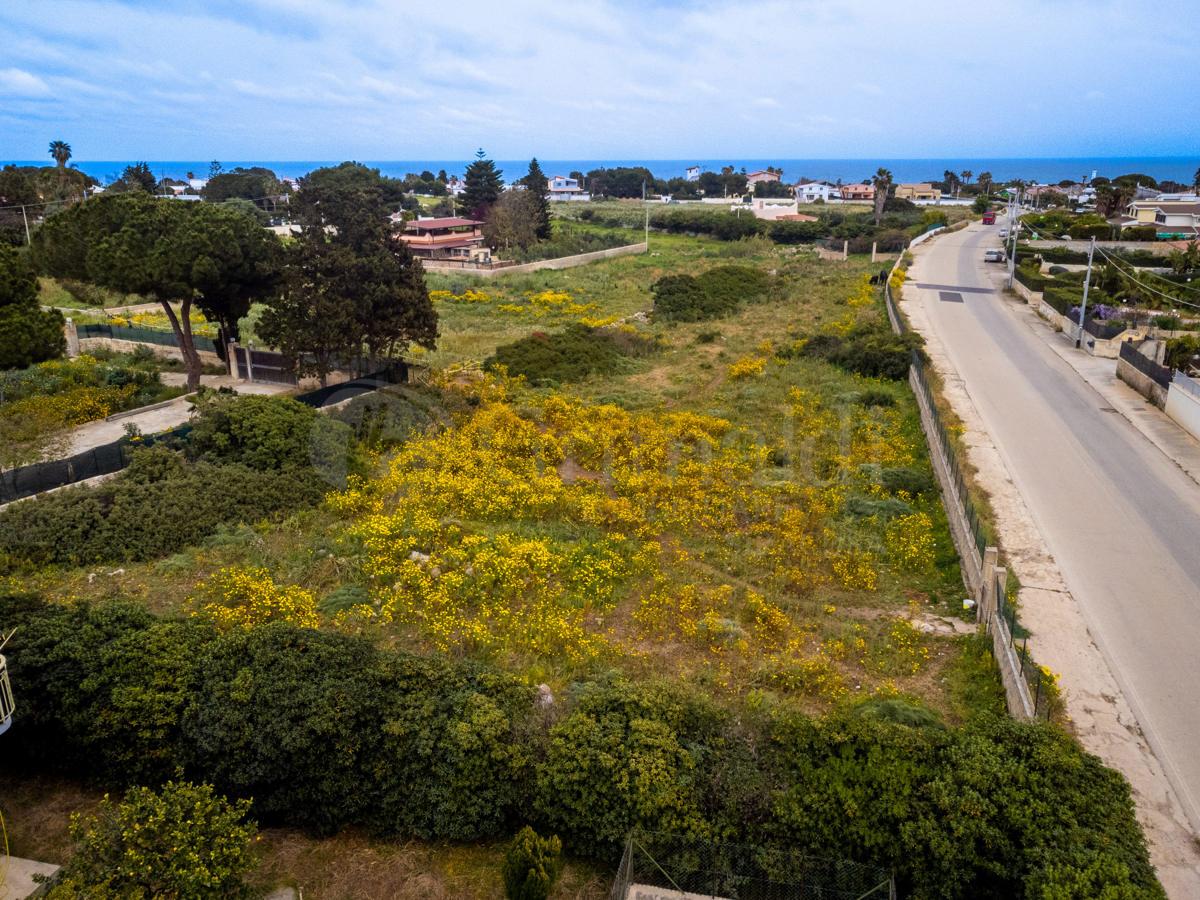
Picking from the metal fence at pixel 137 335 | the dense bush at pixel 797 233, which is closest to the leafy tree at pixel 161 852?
the metal fence at pixel 137 335

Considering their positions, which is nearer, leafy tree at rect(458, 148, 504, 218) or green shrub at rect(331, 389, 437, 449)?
green shrub at rect(331, 389, 437, 449)

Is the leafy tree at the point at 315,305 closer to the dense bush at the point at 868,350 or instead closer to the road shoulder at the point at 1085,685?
the dense bush at the point at 868,350

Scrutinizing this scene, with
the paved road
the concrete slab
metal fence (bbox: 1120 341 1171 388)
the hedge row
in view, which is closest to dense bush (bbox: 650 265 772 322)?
the paved road

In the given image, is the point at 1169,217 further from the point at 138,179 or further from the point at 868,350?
the point at 138,179

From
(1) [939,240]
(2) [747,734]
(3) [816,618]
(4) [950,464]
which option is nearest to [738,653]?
(3) [816,618]

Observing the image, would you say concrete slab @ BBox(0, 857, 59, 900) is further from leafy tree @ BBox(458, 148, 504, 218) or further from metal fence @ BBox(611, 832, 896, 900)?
leafy tree @ BBox(458, 148, 504, 218)

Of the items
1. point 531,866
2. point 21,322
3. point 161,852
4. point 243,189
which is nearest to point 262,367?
point 21,322
